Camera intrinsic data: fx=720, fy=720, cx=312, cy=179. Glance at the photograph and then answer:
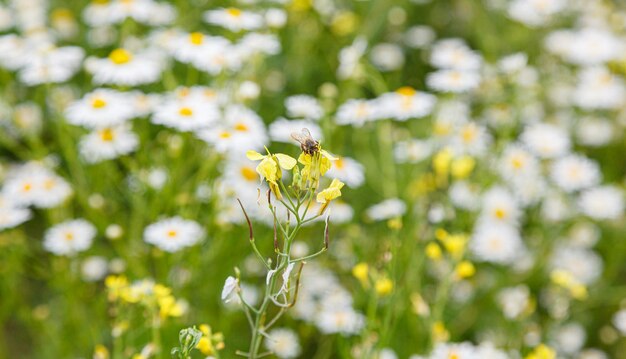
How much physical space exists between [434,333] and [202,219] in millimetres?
628

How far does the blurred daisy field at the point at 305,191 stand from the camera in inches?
60.7

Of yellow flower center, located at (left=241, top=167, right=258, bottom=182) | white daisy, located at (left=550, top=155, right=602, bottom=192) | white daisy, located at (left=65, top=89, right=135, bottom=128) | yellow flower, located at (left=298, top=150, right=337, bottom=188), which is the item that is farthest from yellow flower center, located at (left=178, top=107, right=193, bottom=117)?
white daisy, located at (left=550, top=155, right=602, bottom=192)

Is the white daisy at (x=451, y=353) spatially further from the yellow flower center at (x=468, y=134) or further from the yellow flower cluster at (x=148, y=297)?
the yellow flower center at (x=468, y=134)

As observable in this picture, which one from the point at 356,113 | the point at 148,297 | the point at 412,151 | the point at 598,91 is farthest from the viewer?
the point at 598,91

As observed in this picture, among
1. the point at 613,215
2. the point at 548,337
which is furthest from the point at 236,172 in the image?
the point at 613,215

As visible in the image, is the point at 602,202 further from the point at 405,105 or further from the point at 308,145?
the point at 308,145

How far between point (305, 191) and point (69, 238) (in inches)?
21.4

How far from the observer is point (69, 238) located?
1619 mm

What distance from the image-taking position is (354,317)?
152cm

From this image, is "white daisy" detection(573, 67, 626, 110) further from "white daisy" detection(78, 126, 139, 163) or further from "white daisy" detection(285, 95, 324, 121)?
"white daisy" detection(78, 126, 139, 163)

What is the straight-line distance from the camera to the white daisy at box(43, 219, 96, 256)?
5.29 ft

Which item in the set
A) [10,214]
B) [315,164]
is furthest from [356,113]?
[315,164]

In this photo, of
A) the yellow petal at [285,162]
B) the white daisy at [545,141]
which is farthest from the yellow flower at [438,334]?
the white daisy at [545,141]

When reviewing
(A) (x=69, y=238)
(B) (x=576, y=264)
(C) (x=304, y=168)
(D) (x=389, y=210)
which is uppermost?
(C) (x=304, y=168)
